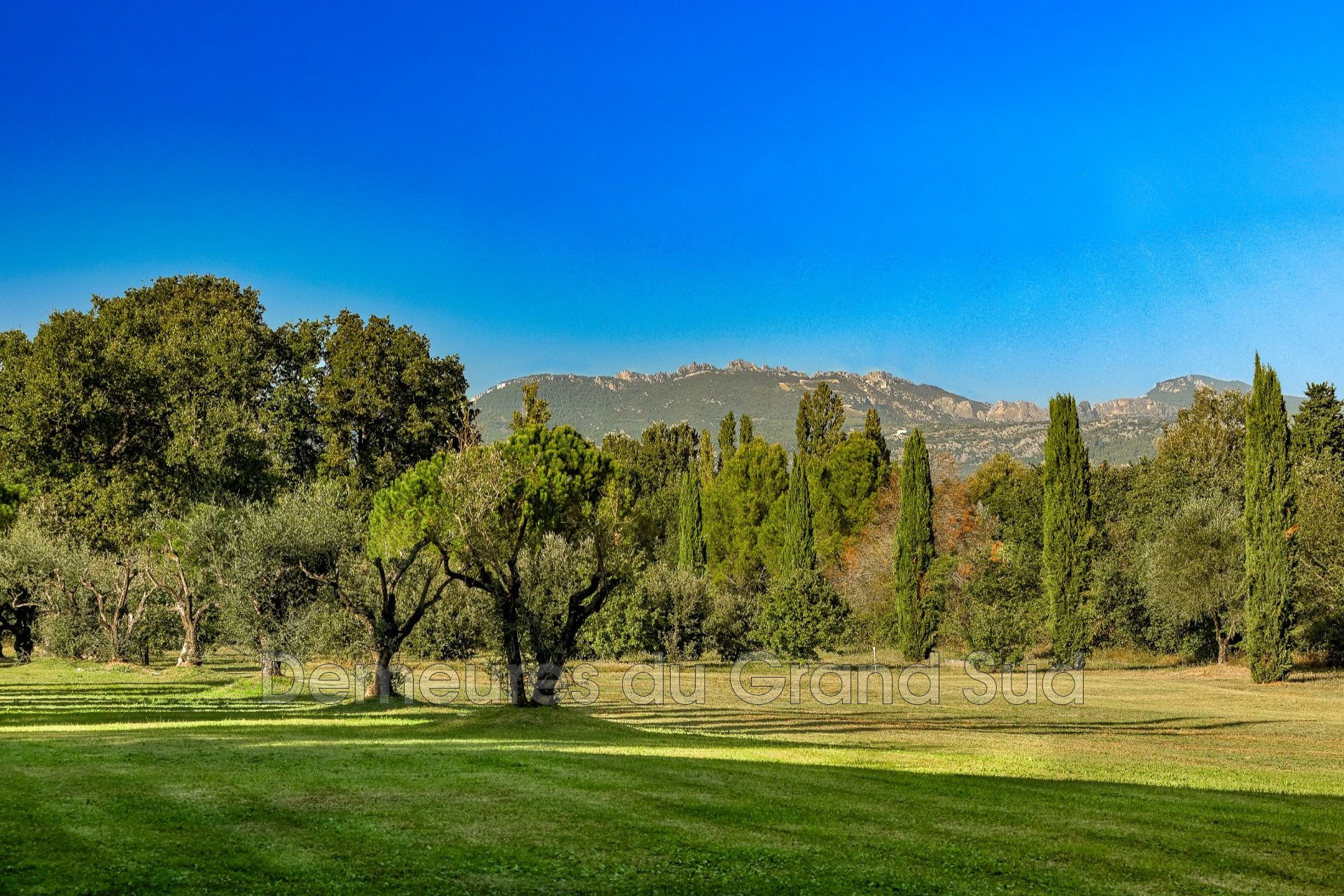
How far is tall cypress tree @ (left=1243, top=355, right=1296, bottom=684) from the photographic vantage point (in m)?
39.5

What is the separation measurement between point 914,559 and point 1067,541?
823 centimetres

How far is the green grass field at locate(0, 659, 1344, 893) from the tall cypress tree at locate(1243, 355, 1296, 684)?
61.4ft

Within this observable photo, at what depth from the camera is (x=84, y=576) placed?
41.6 meters

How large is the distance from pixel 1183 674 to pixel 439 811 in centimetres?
4178

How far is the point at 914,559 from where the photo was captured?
5584 cm

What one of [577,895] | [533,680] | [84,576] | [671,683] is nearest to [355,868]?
[577,895]

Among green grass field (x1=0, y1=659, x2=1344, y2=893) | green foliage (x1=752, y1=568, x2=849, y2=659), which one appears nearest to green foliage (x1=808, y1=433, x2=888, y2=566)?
green foliage (x1=752, y1=568, x2=849, y2=659)

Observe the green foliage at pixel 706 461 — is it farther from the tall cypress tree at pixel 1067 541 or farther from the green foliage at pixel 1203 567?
the green foliage at pixel 1203 567

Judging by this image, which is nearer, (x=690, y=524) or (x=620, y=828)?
(x=620, y=828)

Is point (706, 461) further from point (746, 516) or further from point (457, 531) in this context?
point (457, 531)

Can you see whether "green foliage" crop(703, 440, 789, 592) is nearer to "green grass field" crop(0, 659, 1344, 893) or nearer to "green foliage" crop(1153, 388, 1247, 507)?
"green foliage" crop(1153, 388, 1247, 507)

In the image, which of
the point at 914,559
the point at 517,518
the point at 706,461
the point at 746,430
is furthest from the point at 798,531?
the point at 706,461

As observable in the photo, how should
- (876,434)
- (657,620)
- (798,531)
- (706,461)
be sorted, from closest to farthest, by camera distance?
(657,620)
(798,531)
(876,434)
(706,461)

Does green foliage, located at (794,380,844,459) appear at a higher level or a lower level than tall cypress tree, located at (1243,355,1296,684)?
higher
